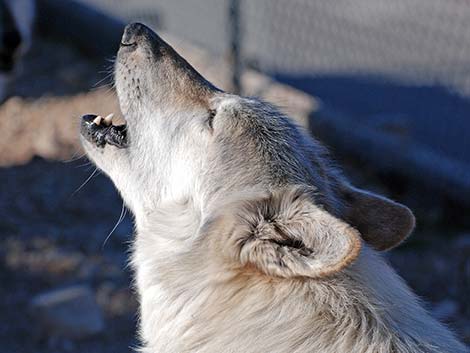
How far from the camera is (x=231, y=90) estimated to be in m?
7.77

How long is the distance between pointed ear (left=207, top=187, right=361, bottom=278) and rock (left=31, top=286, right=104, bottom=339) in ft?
8.17

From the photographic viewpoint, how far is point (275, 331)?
3199 mm

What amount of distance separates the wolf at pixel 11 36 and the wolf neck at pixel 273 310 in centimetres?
431

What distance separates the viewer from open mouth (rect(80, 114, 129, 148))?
13.4ft

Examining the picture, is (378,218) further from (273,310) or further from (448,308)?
(448,308)

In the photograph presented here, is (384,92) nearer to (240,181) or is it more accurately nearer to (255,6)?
(255,6)

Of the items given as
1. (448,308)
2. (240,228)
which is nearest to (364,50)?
(448,308)

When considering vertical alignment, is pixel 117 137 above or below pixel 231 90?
above

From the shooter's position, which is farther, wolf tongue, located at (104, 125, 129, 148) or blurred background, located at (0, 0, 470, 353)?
blurred background, located at (0, 0, 470, 353)

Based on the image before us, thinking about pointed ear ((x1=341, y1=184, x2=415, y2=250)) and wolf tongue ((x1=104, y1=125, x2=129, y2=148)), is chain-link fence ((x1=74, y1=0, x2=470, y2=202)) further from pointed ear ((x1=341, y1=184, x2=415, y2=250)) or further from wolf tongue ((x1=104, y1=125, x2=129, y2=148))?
wolf tongue ((x1=104, y1=125, x2=129, y2=148))

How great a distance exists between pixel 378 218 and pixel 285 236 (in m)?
0.75

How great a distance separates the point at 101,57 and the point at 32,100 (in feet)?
3.23

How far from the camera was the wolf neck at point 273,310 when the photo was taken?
10.4 feet

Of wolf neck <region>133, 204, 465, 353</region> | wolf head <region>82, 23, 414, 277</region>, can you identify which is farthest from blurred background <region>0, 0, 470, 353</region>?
wolf head <region>82, 23, 414, 277</region>
